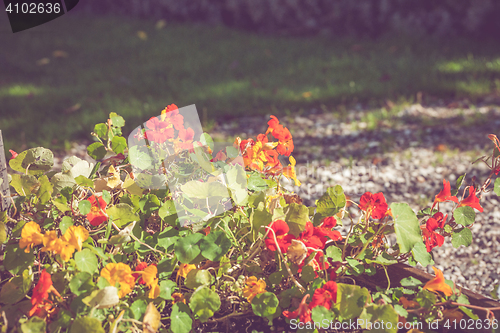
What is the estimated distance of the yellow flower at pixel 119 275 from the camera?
0.91 meters

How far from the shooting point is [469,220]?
41.6 inches

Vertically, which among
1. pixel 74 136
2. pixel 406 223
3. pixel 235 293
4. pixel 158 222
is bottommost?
pixel 74 136

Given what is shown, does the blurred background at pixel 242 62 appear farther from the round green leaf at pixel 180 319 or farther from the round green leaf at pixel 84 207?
the round green leaf at pixel 180 319

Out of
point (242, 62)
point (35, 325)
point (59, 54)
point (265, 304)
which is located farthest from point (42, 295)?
point (59, 54)

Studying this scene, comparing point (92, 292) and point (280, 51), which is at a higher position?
point (92, 292)

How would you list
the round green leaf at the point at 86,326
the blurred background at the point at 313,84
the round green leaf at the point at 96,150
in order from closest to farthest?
the round green leaf at the point at 86,326, the round green leaf at the point at 96,150, the blurred background at the point at 313,84

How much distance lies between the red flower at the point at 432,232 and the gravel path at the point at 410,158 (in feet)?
2.36

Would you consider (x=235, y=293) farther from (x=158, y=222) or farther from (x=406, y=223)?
(x=406, y=223)

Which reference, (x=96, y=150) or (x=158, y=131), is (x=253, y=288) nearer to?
(x=158, y=131)

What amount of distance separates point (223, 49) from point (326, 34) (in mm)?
1734

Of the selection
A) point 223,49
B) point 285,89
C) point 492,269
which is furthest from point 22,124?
point 492,269

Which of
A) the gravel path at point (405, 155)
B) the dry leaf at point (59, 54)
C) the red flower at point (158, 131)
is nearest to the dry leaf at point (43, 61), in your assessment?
the dry leaf at point (59, 54)

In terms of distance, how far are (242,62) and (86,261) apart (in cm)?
430

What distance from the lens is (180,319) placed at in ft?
3.04
